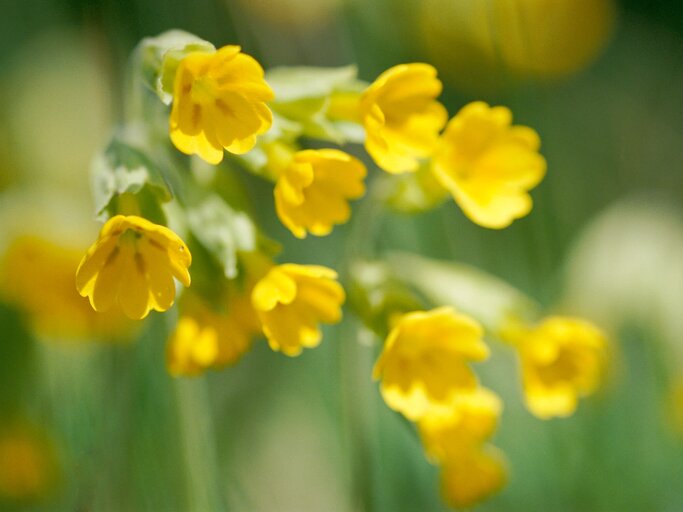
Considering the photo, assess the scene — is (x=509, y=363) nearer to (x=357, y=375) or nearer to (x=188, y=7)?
(x=357, y=375)

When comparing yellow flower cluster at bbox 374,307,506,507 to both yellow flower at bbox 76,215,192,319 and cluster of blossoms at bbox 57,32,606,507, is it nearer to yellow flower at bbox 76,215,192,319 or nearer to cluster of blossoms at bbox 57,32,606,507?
cluster of blossoms at bbox 57,32,606,507

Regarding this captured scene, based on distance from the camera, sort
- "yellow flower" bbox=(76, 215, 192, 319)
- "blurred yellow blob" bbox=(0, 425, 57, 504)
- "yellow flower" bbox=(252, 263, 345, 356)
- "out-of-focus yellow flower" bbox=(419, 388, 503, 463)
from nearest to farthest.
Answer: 1. "yellow flower" bbox=(76, 215, 192, 319)
2. "yellow flower" bbox=(252, 263, 345, 356)
3. "out-of-focus yellow flower" bbox=(419, 388, 503, 463)
4. "blurred yellow blob" bbox=(0, 425, 57, 504)

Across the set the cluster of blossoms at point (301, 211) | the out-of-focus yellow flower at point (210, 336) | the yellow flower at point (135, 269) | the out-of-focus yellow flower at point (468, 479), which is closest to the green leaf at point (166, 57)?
the cluster of blossoms at point (301, 211)

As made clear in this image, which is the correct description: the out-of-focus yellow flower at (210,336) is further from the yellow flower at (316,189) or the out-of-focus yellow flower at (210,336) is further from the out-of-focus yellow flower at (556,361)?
the out-of-focus yellow flower at (556,361)

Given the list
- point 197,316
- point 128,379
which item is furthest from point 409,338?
point 128,379

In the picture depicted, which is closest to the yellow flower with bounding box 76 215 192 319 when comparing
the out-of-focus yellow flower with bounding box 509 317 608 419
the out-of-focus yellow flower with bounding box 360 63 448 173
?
the out-of-focus yellow flower with bounding box 360 63 448 173

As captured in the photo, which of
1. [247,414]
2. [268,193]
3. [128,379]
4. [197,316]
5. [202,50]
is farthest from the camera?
[268,193]
